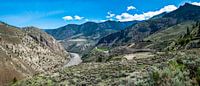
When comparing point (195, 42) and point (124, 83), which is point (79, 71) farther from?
point (195, 42)

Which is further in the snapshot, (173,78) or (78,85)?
(78,85)

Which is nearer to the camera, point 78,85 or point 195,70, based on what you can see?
point 195,70

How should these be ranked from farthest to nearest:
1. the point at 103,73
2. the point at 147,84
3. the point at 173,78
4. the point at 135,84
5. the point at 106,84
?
the point at 103,73 → the point at 106,84 → the point at 135,84 → the point at 147,84 → the point at 173,78

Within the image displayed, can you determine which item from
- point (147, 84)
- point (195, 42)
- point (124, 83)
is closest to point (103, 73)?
point (124, 83)

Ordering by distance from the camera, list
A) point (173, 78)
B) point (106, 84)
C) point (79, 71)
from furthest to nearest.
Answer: point (79, 71) → point (106, 84) → point (173, 78)

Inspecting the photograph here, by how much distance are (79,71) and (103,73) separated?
9113mm

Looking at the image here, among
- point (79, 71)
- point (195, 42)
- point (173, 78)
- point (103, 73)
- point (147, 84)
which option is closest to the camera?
point (173, 78)

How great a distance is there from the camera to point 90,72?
247 feet

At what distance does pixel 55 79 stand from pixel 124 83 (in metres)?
21.7

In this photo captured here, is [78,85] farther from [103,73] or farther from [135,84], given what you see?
[135,84]

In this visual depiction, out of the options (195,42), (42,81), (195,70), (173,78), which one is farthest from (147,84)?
(195,42)

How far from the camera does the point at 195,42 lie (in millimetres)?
143125

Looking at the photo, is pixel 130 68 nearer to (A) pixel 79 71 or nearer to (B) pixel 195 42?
(A) pixel 79 71

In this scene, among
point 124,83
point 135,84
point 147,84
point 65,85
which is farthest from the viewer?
point 65,85
